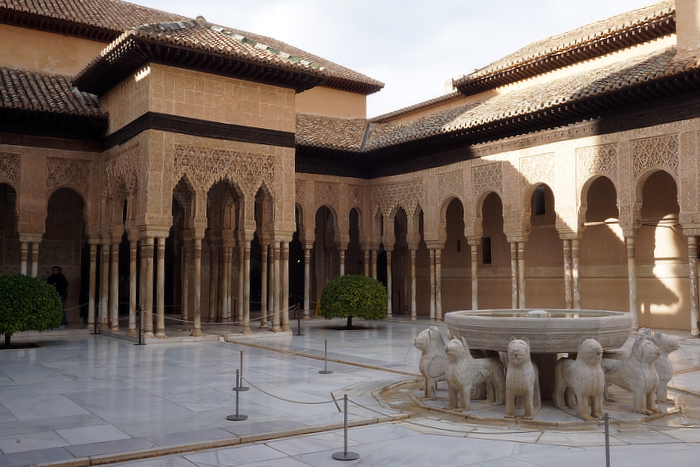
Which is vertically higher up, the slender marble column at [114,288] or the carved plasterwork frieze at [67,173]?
the carved plasterwork frieze at [67,173]

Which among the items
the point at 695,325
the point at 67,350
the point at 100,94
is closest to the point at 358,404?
the point at 67,350

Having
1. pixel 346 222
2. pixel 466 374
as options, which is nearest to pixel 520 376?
pixel 466 374

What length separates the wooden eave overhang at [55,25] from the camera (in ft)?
57.3

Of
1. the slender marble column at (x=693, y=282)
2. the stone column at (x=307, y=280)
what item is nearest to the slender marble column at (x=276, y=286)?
the stone column at (x=307, y=280)

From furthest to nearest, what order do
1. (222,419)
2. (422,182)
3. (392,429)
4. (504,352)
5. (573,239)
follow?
(422,182), (573,239), (504,352), (222,419), (392,429)

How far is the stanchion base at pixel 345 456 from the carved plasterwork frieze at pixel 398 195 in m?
15.3

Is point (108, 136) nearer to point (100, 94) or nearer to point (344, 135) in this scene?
point (100, 94)

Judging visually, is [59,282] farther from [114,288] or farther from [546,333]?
[546,333]

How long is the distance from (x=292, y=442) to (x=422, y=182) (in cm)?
1502

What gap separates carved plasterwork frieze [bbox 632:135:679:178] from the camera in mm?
13930

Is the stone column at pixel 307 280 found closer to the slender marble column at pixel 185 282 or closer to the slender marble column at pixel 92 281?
the slender marble column at pixel 185 282

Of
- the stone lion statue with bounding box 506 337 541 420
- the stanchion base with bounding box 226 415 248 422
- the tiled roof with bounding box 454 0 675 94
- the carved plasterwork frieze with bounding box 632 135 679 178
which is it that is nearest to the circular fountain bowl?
the stone lion statue with bounding box 506 337 541 420

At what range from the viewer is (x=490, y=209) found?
68.7 feet

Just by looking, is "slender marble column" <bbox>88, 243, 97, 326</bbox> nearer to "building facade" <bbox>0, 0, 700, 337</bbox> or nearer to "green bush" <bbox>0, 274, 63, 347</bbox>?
"building facade" <bbox>0, 0, 700, 337</bbox>
